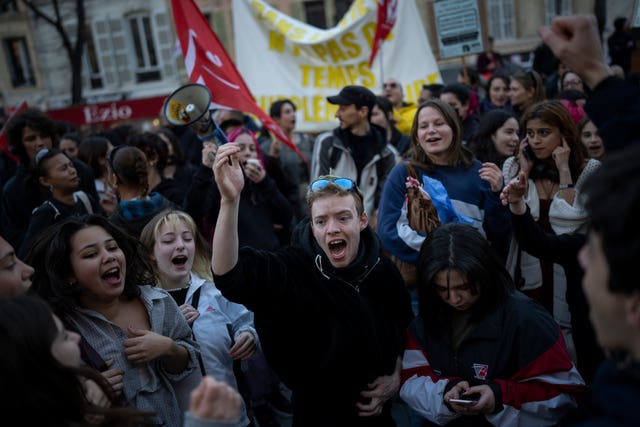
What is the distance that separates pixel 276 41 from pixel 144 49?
18038mm

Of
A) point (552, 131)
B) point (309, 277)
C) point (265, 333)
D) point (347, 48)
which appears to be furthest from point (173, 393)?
point (347, 48)

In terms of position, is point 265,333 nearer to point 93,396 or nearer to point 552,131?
point 93,396

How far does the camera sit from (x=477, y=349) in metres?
2.21

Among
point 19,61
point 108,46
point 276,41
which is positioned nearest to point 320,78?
point 276,41

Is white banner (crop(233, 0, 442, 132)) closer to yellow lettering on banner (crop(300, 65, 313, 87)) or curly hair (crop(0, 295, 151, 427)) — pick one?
yellow lettering on banner (crop(300, 65, 313, 87))

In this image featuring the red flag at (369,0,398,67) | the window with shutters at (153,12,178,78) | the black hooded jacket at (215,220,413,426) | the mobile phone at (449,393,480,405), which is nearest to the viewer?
the mobile phone at (449,393,480,405)

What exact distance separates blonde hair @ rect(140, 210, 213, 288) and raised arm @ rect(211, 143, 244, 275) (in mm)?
1071

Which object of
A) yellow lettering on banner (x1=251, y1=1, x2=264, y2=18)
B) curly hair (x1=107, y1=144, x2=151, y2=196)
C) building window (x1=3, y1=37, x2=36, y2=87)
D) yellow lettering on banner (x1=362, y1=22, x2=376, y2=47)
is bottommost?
curly hair (x1=107, y1=144, x2=151, y2=196)

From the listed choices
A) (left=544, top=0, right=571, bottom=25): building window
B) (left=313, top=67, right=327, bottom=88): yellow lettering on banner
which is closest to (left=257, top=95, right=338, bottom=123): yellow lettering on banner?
(left=313, top=67, right=327, bottom=88): yellow lettering on banner

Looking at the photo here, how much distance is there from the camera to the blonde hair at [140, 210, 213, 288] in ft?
9.75

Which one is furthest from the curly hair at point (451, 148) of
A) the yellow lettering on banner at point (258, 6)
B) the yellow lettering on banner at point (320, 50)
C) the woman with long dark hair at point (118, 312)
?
the yellow lettering on banner at point (258, 6)

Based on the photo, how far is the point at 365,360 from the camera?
230 centimetres

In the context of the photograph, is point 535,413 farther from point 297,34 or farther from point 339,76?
point 297,34

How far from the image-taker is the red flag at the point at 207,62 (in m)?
3.80
